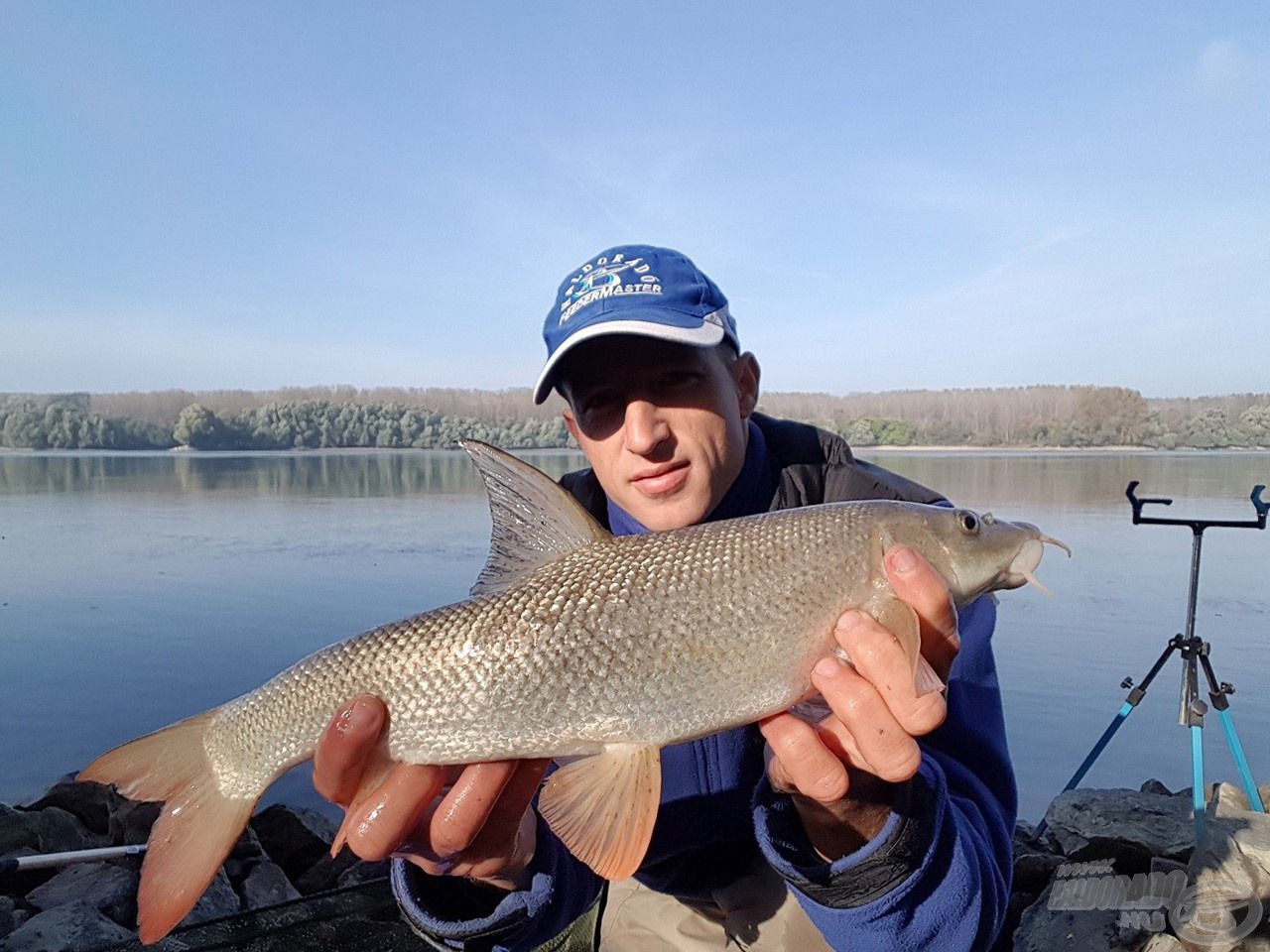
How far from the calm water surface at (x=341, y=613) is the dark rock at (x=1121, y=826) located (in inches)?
44.0

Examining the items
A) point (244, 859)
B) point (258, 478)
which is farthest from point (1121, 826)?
point (258, 478)

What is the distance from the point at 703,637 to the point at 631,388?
1.10 meters

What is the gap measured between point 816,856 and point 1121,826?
366 centimetres

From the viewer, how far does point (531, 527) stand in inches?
95.7

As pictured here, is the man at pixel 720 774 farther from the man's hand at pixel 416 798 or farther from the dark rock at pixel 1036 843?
the dark rock at pixel 1036 843

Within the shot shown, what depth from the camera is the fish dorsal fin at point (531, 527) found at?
2389 millimetres

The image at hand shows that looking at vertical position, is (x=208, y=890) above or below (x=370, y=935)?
below

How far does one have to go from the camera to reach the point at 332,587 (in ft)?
42.1

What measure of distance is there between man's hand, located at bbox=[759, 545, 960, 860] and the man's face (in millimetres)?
997

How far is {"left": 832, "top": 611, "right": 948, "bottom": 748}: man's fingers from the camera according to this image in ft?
6.24

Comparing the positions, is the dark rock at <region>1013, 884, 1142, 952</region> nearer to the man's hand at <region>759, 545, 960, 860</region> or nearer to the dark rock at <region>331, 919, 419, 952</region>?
the man's hand at <region>759, 545, 960, 860</region>

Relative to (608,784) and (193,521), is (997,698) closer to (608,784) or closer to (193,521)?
(608,784)

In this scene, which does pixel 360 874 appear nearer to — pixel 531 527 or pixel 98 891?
pixel 98 891

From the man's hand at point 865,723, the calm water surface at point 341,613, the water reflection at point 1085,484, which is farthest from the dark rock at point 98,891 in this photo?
the water reflection at point 1085,484
